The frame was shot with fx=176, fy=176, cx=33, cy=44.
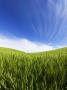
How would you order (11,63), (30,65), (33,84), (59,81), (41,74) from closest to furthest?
(33,84) → (59,81) → (41,74) → (30,65) → (11,63)

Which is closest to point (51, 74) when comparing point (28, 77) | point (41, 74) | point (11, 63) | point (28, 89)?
point (41, 74)

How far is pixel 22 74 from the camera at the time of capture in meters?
2.07

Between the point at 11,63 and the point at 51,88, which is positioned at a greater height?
the point at 11,63

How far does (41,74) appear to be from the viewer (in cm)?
212

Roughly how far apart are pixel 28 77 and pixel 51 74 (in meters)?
0.29

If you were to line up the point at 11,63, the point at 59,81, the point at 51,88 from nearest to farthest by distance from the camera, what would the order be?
the point at 51,88 < the point at 59,81 < the point at 11,63

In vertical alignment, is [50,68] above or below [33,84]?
above

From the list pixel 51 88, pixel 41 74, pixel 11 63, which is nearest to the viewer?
pixel 51 88

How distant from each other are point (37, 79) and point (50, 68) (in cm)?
36

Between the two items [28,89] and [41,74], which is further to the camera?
[41,74]

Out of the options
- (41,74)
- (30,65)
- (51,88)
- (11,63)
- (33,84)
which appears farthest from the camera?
(11,63)

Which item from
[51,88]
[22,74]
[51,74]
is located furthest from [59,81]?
[22,74]

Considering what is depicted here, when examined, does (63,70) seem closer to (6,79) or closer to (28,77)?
(28,77)

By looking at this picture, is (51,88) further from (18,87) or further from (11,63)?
(11,63)
